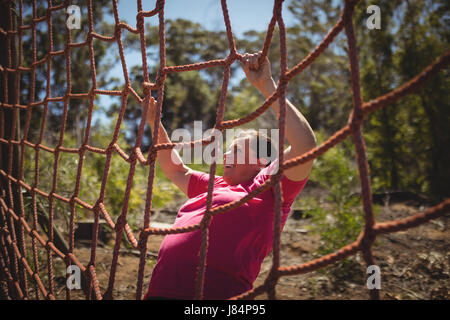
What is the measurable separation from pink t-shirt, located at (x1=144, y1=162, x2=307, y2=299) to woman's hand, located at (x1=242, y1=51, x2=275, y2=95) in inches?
11.7

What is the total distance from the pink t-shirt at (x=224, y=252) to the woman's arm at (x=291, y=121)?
0.22ft

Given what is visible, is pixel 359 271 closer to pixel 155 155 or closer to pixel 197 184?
pixel 197 184

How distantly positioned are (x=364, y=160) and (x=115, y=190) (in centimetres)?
324

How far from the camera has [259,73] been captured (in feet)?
2.97

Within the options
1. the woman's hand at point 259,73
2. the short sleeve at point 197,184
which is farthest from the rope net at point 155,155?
the short sleeve at point 197,184

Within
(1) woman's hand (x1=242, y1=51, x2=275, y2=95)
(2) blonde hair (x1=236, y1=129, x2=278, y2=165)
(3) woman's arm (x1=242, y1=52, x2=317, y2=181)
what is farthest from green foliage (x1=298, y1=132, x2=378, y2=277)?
(1) woman's hand (x1=242, y1=51, x2=275, y2=95)

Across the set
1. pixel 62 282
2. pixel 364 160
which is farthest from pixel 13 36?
pixel 364 160

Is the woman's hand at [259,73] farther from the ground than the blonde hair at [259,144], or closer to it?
farther from the ground

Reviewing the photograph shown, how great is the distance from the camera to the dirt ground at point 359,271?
8.29 feet

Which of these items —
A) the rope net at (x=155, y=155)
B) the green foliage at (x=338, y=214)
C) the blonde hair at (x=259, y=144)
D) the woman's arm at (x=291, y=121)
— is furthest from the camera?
the green foliage at (x=338, y=214)

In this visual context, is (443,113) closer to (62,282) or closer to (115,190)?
(115,190)

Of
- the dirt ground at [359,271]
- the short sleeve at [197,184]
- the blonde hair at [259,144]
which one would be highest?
the blonde hair at [259,144]

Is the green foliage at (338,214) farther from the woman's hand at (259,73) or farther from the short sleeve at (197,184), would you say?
the woman's hand at (259,73)

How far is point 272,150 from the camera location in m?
1.34
